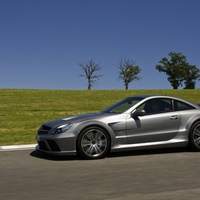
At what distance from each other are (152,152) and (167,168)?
1844 mm

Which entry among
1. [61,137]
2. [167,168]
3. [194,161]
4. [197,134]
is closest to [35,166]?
[61,137]

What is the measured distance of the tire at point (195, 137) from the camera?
8.63 metres

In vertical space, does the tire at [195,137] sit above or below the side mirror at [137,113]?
below

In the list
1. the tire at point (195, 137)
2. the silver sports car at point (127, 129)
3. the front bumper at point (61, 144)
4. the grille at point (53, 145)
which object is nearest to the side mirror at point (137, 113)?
the silver sports car at point (127, 129)

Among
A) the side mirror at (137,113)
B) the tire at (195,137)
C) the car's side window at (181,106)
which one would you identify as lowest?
the tire at (195,137)

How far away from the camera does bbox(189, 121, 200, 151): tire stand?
8632mm

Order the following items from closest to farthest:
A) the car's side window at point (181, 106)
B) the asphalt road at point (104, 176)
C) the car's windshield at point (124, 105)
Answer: the asphalt road at point (104, 176) < the car's windshield at point (124, 105) < the car's side window at point (181, 106)

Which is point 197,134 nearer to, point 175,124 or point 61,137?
point 175,124

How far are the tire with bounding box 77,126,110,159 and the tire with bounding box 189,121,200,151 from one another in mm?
1989

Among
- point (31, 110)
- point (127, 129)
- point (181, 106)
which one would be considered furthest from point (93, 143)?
point (31, 110)

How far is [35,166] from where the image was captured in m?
7.16

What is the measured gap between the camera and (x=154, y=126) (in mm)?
8336

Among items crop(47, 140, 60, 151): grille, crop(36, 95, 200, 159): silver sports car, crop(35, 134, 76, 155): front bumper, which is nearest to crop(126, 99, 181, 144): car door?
crop(36, 95, 200, 159): silver sports car

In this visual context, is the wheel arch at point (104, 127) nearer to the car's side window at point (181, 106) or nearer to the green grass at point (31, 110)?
the car's side window at point (181, 106)
